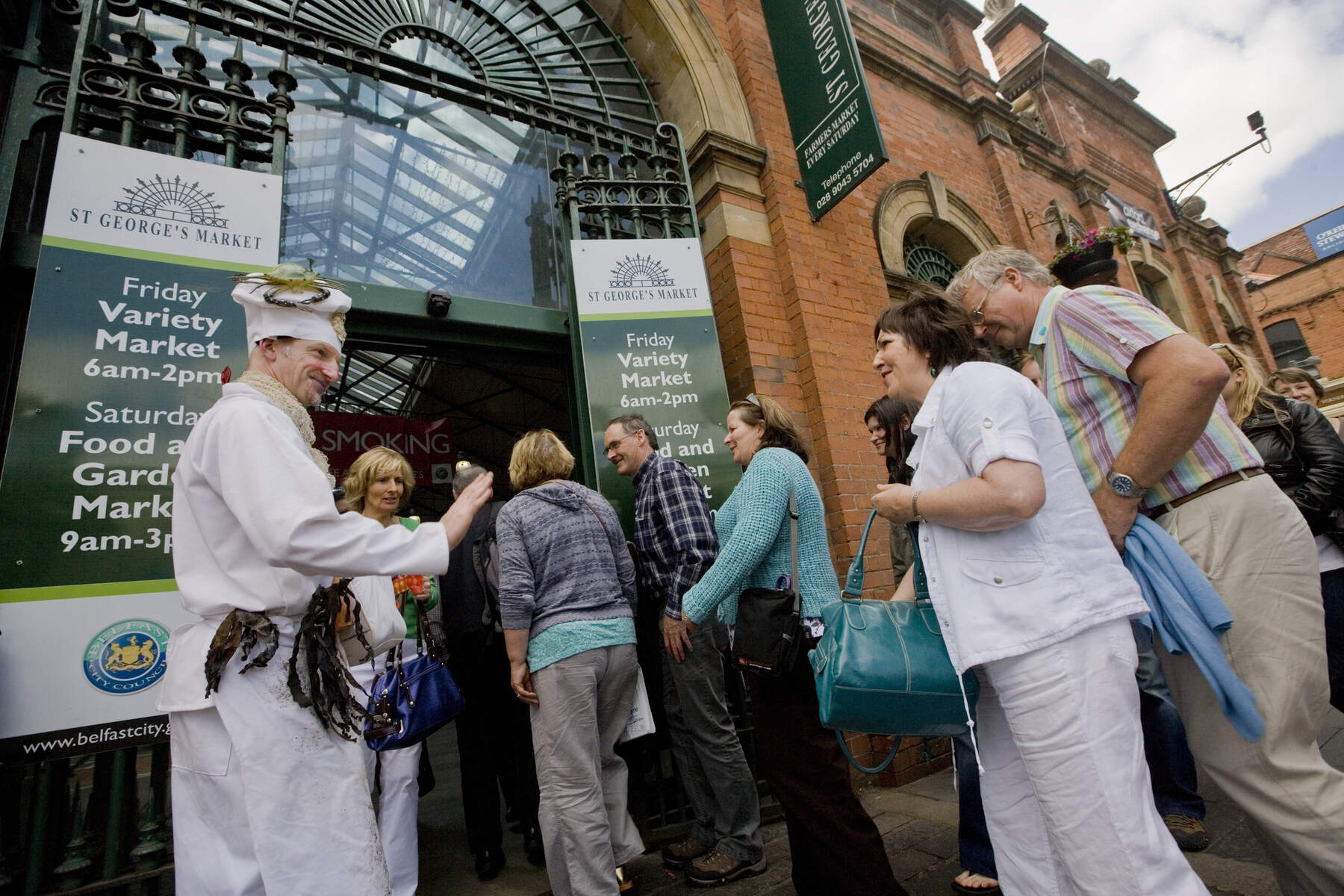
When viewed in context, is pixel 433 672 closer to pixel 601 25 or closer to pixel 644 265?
pixel 644 265

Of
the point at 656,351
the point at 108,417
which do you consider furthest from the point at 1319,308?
the point at 108,417

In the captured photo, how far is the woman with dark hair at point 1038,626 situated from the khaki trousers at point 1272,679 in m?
0.35

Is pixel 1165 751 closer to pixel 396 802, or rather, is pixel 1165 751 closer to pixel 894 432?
pixel 894 432

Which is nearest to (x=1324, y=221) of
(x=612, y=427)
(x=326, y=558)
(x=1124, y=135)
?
(x=1124, y=135)

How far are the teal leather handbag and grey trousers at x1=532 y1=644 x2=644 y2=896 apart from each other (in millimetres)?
1168

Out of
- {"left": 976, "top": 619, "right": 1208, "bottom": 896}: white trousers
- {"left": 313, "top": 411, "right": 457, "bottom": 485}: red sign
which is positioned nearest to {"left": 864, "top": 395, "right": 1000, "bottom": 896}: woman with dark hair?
{"left": 976, "top": 619, "right": 1208, "bottom": 896}: white trousers

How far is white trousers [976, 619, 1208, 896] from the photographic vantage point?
132 centimetres

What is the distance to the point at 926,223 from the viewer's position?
6688 millimetres

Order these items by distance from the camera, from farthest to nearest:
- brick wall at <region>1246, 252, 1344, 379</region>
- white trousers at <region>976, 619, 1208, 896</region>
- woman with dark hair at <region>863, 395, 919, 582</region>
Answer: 1. brick wall at <region>1246, 252, 1344, 379</region>
2. woman with dark hair at <region>863, 395, 919, 582</region>
3. white trousers at <region>976, 619, 1208, 896</region>

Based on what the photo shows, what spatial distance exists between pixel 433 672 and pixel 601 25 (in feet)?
17.5

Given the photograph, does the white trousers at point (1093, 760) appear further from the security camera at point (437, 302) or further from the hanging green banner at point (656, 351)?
the security camera at point (437, 302)

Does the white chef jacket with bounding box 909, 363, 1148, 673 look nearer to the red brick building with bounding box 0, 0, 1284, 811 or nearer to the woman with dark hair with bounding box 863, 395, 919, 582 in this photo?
the woman with dark hair with bounding box 863, 395, 919, 582

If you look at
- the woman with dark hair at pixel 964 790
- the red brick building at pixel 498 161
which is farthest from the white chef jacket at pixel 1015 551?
the red brick building at pixel 498 161

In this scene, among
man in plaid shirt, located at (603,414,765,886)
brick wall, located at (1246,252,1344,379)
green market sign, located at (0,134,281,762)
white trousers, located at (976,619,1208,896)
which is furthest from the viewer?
brick wall, located at (1246,252,1344,379)
